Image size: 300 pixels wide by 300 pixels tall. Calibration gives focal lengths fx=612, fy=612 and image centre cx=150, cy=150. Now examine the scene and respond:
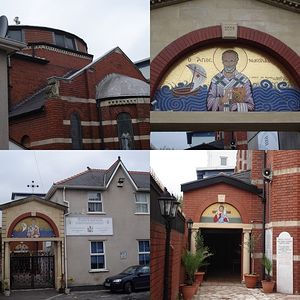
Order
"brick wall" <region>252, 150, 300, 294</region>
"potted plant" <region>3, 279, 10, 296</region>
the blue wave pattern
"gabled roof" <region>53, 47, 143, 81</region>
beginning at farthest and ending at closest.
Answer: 1. the blue wave pattern
2. "brick wall" <region>252, 150, 300, 294</region>
3. "gabled roof" <region>53, 47, 143, 81</region>
4. "potted plant" <region>3, 279, 10, 296</region>

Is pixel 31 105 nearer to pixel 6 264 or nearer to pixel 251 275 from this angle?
pixel 6 264

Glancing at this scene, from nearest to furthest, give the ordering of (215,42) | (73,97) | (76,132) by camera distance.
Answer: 1. (76,132)
2. (73,97)
3. (215,42)

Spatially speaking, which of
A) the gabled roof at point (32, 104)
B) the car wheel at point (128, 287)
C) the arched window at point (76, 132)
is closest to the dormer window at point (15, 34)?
the gabled roof at point (32, 104)

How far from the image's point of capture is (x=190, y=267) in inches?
243

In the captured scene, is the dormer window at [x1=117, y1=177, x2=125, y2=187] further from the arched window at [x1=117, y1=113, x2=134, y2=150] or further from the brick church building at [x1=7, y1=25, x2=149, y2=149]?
the arched window at [x1=117, y1=113, x2=134, y2=150]

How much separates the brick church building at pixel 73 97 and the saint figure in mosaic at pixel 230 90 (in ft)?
3.21

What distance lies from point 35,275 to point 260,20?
3967 millimetres

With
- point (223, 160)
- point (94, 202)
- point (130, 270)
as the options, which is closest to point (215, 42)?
point (223, 160)

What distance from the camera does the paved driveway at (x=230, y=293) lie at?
239 inches

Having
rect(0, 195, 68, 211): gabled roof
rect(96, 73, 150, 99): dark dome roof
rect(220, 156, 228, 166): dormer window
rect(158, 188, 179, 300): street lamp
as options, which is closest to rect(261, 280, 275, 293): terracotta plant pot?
rect(220, 156, 228, 166): dormer window

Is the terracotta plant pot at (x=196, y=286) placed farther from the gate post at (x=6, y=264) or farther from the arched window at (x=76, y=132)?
the gate post at (x=6, y=264)

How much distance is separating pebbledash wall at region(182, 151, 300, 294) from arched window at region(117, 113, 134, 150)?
2.69 feet

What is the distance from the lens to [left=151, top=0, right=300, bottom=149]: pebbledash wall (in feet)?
22.6

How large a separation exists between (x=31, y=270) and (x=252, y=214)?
2.56 metres
